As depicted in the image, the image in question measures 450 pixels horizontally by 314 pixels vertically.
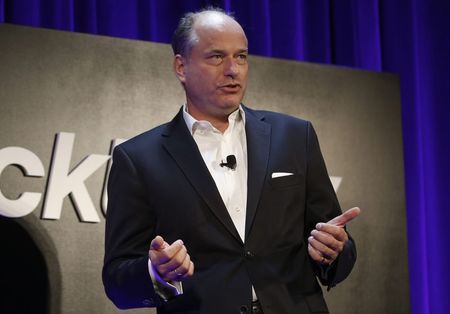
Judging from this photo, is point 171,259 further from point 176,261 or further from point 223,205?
point 223,205

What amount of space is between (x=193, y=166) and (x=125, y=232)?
247 mm

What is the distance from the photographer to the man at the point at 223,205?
1759 millimetres

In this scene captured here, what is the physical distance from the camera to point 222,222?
1.80 meters

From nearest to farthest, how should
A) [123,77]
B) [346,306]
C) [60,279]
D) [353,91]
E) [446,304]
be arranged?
[60,279]
[123,77]
[346,306]
[353,91]
[446,304]

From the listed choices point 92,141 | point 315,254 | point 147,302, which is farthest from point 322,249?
point 92,141

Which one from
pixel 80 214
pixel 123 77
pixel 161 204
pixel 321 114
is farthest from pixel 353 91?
pixel 161 204

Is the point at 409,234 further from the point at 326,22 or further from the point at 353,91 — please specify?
the point at 326,22

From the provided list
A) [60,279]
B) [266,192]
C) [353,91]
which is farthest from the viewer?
[353,91]

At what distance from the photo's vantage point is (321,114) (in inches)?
127

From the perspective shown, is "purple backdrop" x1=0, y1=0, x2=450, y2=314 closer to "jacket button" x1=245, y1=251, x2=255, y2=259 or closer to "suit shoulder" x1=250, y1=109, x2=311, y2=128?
"suit shoulder" x1=250, y1=109, x2=311, y2=128

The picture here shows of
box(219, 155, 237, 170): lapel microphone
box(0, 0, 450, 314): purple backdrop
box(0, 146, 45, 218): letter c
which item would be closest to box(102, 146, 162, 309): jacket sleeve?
box(219, 155, 237, 170): lapel microphone

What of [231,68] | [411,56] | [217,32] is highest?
[411,56]

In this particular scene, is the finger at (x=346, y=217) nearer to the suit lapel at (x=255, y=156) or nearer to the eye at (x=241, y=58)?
the suit lapel at (x=255, y=156)

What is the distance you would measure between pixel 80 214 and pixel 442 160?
2.09 metres
